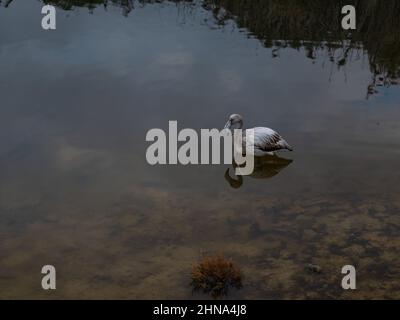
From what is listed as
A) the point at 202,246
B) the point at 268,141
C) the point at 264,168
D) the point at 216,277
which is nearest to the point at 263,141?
the point at 268,141

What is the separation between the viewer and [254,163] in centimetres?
1195

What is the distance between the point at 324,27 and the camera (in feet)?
59.6

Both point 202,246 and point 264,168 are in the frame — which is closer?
point 202,246

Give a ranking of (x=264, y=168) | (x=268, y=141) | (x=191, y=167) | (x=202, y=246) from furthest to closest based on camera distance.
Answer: (x=264, y=168), (x=268, y=141), (x=191, y=167), (x=202, y=246)

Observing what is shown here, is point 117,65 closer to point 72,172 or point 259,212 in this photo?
point 72,172

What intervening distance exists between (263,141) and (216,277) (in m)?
4.23

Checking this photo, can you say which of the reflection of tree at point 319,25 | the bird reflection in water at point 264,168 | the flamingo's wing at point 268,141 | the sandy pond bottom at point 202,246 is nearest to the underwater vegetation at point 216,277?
the sandy pond bottom at point 202,246

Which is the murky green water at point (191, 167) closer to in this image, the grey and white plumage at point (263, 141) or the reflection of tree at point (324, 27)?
the reflection of tree at point (324, 27)

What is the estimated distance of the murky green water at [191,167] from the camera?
8539 millimetres

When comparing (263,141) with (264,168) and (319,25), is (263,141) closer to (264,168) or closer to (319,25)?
(264,168)

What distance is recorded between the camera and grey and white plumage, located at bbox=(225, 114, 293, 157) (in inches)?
455

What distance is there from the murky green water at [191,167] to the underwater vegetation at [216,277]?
0.15 metres
